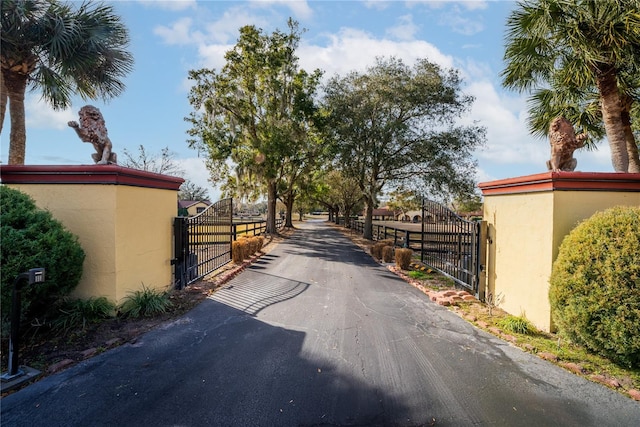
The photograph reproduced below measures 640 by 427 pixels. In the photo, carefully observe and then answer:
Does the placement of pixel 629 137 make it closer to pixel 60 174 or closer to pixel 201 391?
pixel 201 391

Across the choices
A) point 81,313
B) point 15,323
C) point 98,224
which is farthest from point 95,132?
point 15,323

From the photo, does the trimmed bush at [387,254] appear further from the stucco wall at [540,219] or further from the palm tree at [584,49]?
the palm tree at [584,49]

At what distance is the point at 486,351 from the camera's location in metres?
3.63

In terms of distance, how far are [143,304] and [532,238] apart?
19.4ft

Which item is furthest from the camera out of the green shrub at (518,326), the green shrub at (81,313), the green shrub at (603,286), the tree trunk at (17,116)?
the tree trunk at (17,116)

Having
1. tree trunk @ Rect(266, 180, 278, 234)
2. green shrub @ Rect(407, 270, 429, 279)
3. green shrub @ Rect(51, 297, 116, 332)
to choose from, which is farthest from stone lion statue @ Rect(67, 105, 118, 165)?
tree trunk @ Rect(266, 180, 278, 234)

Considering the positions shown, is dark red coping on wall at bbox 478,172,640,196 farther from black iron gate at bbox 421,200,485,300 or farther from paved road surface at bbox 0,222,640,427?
paved road surface at bbox 0,222,640,427

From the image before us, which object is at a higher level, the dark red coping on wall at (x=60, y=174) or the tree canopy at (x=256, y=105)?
the tree canopy at (x=256, y=105)

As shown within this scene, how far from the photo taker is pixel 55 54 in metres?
6.54

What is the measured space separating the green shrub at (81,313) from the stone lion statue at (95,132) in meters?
A: 2.01

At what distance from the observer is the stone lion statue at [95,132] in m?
4.46

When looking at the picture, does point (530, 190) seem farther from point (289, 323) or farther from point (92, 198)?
point (92, 198)

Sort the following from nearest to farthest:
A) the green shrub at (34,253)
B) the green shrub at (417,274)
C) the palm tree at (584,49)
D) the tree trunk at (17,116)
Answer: the green shrub at (34,253), the palm tree at (584,49), the tree trunk at (17,116), the green shrub at (417,274)

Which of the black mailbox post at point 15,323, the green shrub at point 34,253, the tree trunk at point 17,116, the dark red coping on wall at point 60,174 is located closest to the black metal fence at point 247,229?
the tree trunk at point 17,116
